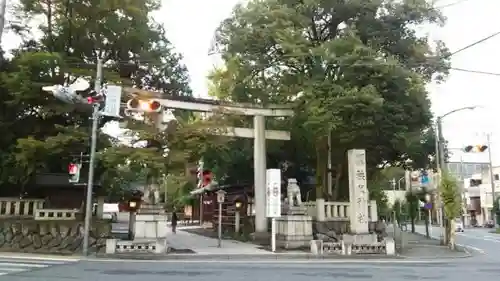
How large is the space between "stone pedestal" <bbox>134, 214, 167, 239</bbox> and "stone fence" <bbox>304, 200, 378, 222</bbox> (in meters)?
8.36

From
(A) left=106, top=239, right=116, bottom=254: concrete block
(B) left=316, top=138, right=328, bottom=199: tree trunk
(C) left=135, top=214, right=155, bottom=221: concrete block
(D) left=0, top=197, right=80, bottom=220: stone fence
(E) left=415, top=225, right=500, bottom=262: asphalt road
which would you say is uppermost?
(B) left=316, top=138, right=328, bottom=199: tree trunk

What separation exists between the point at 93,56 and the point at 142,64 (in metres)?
2.42

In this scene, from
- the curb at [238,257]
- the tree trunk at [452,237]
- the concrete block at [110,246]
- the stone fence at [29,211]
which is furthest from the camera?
the tree trunk at [452,237]

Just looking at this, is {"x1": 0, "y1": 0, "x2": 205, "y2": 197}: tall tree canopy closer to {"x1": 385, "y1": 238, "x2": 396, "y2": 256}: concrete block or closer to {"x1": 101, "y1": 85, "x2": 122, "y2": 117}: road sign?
{"x1": 101, "y1": 85, "x2": 122, "y2": 117}: road sign

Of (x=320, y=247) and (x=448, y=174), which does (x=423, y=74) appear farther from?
(x=320, y=247)

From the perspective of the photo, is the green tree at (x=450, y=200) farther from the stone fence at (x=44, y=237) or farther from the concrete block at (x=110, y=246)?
the stone fence at (x=44, y=237)

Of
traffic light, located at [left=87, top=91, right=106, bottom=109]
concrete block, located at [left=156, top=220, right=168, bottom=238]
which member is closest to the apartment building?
concrete block, located at [left=156, top=220, right=168, bottom=238]

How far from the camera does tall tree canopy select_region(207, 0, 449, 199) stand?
68.1ft

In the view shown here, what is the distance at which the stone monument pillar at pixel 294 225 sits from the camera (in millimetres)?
21641

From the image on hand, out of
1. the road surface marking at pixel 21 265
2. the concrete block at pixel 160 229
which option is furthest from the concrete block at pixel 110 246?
the road surface marking at pixel 21 265

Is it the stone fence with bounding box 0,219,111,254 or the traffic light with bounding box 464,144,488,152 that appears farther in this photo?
the traffic light with bounding box 464,144,488,152

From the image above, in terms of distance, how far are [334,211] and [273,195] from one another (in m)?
4.97

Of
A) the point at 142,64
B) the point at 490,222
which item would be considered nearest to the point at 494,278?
the point at 142,64

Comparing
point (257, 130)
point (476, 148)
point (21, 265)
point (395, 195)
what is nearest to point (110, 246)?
point (21, 265)
